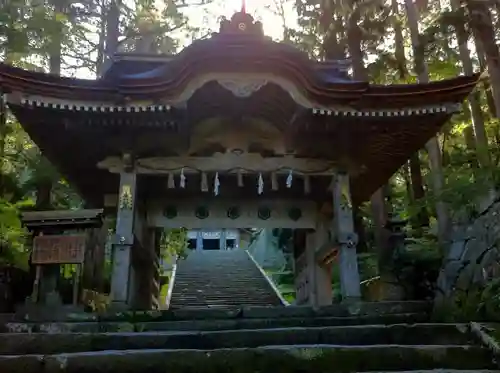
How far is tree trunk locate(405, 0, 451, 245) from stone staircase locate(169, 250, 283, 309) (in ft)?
16.4

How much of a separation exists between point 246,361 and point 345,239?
5005mm

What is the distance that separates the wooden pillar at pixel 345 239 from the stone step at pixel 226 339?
3.50 m

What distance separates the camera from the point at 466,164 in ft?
45.5

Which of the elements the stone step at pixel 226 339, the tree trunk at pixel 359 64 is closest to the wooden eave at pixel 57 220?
the stone step at pixel 226 339

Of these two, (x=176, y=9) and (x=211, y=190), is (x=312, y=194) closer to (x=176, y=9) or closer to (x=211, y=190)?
(x=211, y=190)

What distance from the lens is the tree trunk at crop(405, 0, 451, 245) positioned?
1142 cm

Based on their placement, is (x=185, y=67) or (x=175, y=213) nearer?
(x=185, y=67)

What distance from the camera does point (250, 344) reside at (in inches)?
185

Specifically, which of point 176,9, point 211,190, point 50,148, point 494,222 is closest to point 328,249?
point 211,190

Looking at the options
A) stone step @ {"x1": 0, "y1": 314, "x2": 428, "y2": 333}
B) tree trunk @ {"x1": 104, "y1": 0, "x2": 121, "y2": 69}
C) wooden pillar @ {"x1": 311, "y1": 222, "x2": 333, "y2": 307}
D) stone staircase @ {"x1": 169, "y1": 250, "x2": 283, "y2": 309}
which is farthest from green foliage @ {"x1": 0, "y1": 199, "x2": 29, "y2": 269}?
tree trunk @ {"x1": 104, "y1": 0, "x2": 121, "y2": 69}

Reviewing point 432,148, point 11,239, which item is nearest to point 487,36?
point 432,148

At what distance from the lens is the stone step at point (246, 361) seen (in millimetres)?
3916

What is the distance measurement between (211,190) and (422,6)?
380 inches

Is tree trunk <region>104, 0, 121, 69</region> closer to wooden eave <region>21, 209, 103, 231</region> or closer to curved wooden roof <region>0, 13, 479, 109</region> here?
curved wooden roof <region>0, 13, 479, 109</region>
